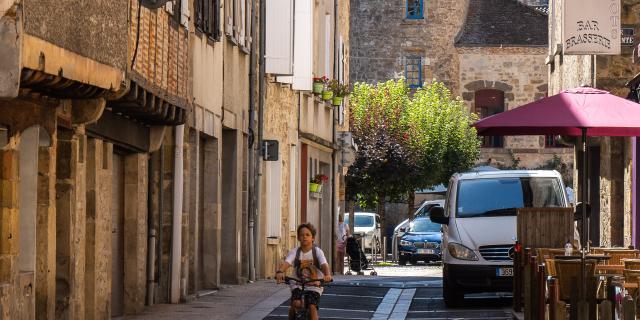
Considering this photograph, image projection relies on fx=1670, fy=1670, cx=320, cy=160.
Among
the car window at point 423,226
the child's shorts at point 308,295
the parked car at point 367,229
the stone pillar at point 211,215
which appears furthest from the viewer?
the parked car at point 367,229

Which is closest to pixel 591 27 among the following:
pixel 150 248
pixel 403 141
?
pixel 150 248

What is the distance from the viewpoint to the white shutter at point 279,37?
29.7 m

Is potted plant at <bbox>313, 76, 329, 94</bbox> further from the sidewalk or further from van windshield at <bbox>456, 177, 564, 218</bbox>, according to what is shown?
van windshield at <bbox>456, 177, 564, 218</bbox>

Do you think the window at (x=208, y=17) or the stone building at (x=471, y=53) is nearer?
the window at (x=208, y=17)

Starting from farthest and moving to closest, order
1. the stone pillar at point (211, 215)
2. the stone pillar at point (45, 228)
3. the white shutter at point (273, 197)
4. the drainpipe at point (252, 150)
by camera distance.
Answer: the white shutter at point (273, 197) < the drainpipe at point (252, 150) < the stone pillar at point (211, 215) < the stone pillar at point (45, 228)

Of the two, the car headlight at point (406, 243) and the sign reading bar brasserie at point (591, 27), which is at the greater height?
the sign reading bar brasserie at point (591, 27)

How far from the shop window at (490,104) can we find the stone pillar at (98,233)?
1901 inches

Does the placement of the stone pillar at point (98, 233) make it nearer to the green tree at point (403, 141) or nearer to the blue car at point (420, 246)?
the blue car at point (420, 246)

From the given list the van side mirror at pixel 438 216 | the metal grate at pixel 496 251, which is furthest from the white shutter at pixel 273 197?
the metal grate at pixel 496 251

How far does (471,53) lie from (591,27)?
126ft

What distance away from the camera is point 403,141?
6006 cm

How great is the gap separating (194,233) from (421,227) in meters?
25.6

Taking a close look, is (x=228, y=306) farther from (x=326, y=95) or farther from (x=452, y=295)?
(x=326, y=95)

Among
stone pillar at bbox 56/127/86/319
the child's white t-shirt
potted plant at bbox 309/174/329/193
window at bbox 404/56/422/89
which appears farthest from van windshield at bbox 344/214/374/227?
the child's white t-shirt
